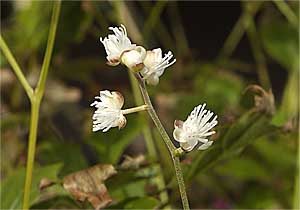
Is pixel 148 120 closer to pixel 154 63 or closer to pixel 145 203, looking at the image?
pixel 145 203

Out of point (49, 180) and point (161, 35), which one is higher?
point (161, 35)

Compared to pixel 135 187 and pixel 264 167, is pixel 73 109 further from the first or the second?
pixel 135 187

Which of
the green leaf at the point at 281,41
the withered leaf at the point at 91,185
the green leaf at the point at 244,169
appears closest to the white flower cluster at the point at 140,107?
the withered leaf at the point at 91,185

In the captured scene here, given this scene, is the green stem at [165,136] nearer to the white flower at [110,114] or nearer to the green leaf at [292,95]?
the white flower at [110,114]

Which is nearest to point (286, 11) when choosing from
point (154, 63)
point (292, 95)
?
point (292, 95)

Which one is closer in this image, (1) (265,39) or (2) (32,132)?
(2) (32,132)

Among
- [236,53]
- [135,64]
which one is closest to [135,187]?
[135,64]
